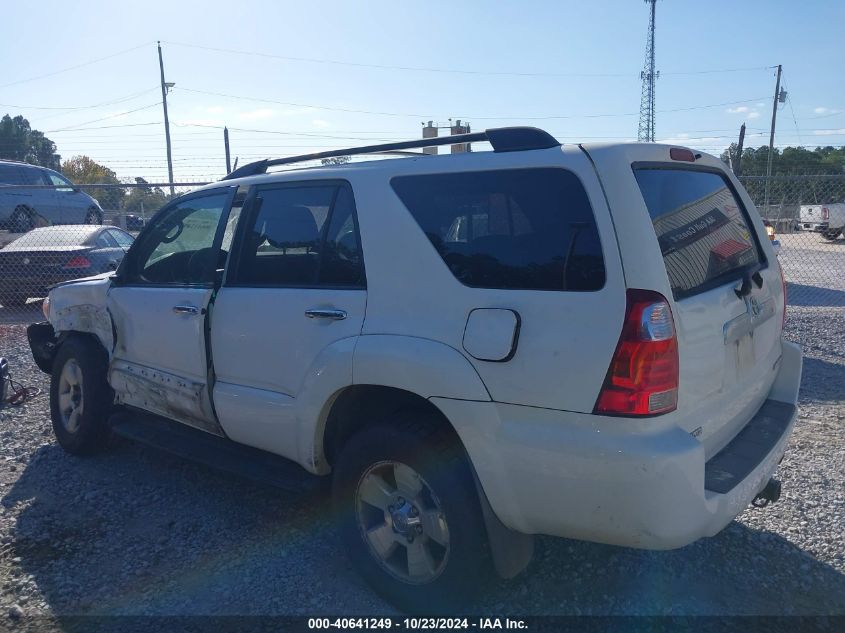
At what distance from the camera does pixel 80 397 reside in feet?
16.9

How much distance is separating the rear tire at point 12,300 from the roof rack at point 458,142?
30.2 feet

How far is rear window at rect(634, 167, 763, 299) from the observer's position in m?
2.83

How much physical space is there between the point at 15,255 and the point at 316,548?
32.0 ft

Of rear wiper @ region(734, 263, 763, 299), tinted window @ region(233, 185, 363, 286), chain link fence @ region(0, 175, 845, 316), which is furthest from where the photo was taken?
chain link fence @ region(0, 175, 845, 316)

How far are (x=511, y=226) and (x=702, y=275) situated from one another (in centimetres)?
81

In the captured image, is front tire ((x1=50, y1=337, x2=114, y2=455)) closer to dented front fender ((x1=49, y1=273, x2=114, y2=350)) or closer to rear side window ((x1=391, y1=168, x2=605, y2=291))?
dented front fender ((x1=49, y1=273, x2=114, y2=350))

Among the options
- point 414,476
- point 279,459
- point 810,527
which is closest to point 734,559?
point 810,527

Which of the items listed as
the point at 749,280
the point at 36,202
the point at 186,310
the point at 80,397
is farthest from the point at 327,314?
the point at 36,202

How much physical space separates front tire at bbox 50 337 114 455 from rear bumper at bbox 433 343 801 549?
3.09 meters

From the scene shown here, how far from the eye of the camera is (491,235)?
2949mm

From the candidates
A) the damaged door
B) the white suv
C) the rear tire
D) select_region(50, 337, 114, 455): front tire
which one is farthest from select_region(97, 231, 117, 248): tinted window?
the white suv

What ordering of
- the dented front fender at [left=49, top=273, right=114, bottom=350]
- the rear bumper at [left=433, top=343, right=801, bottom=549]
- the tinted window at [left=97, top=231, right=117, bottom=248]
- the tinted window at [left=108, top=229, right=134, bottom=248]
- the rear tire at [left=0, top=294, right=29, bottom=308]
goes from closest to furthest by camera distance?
1. the rear bumper at [left=433, top=343, right=801, bottom=549]
2. the dented front fender at [left=49, top=273, right=114, bottom=350]
3. the rear tire at [left=0, top=294, right=29, bottom=308]
4. the tinted window at [left=97, top=231, right=117, bottom=248]
5. the tinted window at [left=108, top=229, right=134, bottom=248]

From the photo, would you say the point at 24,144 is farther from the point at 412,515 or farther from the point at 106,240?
the point at 412,515

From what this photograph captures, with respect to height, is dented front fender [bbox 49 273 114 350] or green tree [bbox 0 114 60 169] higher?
green tree [bbox 0 114 60 169]
